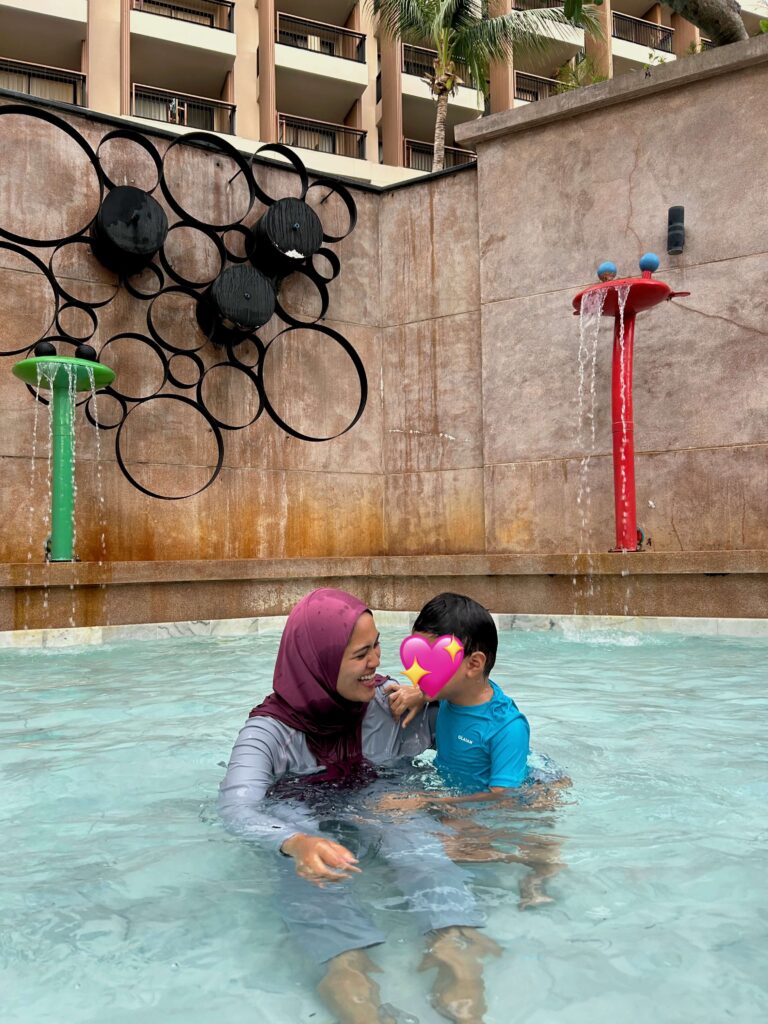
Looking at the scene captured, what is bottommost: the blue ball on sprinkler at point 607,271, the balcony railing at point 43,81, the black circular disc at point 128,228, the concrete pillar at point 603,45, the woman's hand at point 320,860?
the woman's hand at point 320,860

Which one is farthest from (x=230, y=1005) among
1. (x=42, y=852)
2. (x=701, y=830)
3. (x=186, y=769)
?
(x=186, y=769)

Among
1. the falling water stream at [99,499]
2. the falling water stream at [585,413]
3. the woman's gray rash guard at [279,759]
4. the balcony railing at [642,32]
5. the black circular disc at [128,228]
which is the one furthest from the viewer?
the balcony railing at [642,32]

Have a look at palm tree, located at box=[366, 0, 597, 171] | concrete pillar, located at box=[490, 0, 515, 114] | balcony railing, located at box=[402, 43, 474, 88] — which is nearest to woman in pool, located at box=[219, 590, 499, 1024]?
palm tree, located at box=[366, 0, 597, 171]

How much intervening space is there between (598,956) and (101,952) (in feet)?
3.21

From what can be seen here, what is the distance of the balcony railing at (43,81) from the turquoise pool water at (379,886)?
20.3 m

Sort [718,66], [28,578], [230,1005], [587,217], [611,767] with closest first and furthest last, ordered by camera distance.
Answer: [230,1005]
[611,767]
[28,578]
[718,66]
[587,217]

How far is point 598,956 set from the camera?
1758mm

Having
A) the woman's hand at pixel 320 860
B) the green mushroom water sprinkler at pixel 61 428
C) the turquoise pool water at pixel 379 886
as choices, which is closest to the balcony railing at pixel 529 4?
the green mushroom water sprinkler at pixel 61 428

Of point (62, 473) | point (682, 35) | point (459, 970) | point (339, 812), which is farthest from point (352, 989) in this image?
point (682, 35)

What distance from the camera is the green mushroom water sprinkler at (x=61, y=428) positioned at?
23.4ft

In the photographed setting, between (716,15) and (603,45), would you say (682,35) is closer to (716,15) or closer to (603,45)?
(603,45)

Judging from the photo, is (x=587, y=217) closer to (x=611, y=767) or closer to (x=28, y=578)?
(x=28, y=578)

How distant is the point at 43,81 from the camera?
21.0 meters

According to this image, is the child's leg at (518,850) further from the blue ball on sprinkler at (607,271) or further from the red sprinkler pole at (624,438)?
the blue ball on sprinkler at (607,271)
